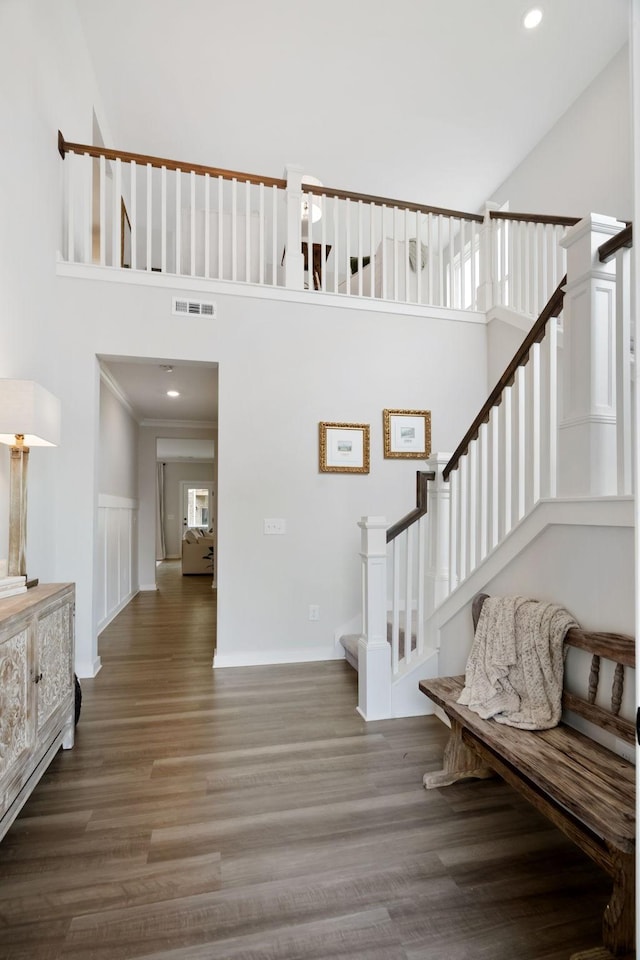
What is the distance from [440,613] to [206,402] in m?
4.18

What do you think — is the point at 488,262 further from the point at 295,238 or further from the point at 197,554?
the point at 197,554

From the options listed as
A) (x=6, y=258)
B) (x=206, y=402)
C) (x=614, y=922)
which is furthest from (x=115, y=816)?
(x=206, y=402)

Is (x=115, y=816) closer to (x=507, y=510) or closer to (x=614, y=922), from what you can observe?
(x=614, y=922)

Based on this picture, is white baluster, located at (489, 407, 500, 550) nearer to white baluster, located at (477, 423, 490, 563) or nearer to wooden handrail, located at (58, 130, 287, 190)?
white baluster, located at (477, 423, 490, 563)

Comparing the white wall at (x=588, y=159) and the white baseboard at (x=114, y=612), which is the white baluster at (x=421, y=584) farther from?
the white wall at (x=588, y=159)

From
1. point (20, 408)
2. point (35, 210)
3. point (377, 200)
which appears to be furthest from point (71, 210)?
point (377, 200)

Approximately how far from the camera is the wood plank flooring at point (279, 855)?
130 cm

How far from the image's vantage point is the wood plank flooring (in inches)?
51.2

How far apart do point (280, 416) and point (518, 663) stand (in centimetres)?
250

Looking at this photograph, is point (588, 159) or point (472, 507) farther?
point (588, 159)

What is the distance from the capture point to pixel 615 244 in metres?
1.58

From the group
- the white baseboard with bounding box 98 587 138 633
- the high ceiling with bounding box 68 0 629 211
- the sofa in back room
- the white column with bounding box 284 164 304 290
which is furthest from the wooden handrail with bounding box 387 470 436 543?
the sofa in back room

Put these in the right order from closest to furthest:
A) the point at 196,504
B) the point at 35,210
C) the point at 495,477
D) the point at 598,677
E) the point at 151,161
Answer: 1. the point at 598,677
2. the point at 495,477
3. the point at 35,210
4. the point at 151,161
5. the point at 196,504

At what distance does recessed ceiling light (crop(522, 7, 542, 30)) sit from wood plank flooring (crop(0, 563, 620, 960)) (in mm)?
5321
